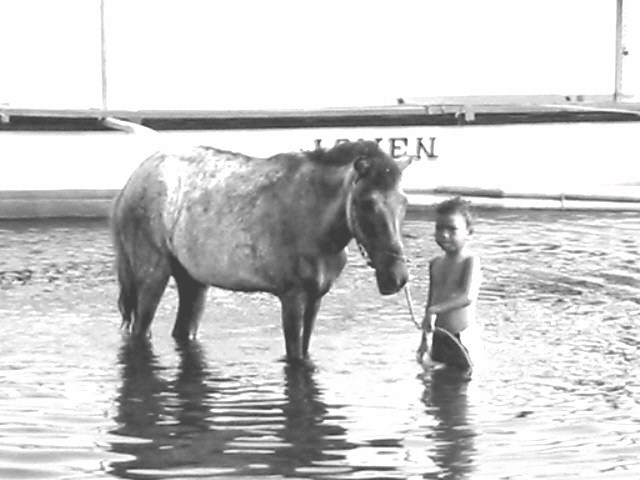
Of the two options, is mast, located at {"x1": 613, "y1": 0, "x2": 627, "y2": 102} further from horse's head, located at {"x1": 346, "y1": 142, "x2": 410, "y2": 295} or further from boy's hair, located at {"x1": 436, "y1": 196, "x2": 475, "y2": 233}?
horse's head, located at {"x1": 346, "y1": 142, "x2": 410, "y2": 295}

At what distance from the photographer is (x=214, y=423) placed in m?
11.3

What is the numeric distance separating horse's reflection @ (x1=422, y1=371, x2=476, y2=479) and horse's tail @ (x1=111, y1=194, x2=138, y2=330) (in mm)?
2315

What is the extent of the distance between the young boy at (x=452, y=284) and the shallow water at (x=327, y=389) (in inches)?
11.5

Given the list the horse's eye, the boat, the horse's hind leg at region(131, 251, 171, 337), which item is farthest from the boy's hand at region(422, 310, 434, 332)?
the boat

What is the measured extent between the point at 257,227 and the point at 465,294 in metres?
1.37

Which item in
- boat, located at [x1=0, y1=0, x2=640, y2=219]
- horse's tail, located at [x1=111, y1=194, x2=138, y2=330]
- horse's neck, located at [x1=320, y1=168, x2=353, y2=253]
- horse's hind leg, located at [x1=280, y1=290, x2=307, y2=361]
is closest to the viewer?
horse's neck, located at [x1=320, y1=168, x2=353, y2=253]

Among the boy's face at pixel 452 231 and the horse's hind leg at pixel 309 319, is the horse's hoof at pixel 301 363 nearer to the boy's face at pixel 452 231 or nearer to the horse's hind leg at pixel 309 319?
the horse's hind leg at pixel 309 319

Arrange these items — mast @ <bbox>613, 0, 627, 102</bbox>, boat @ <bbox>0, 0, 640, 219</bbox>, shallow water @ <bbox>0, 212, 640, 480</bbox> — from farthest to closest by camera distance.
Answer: mast @ <bbox>613, 0, 627, 102</bbox>
boat @ <bbox>0, 0, 640, 219</bbox>
shallow water @ <bbox>0, 212, 640, 480</bbox>

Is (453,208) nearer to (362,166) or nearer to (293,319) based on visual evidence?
(362,166)

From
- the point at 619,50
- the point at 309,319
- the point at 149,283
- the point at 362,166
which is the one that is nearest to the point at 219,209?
the point at 149,283

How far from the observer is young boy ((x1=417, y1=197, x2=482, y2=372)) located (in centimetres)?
1259

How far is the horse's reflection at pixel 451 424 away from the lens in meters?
10.4

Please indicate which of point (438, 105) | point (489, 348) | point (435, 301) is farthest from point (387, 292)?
point (438, 105)

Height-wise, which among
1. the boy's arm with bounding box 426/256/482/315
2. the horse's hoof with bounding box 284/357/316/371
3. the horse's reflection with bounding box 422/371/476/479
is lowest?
the horse's hoof with bounding box 284/357/316/371
